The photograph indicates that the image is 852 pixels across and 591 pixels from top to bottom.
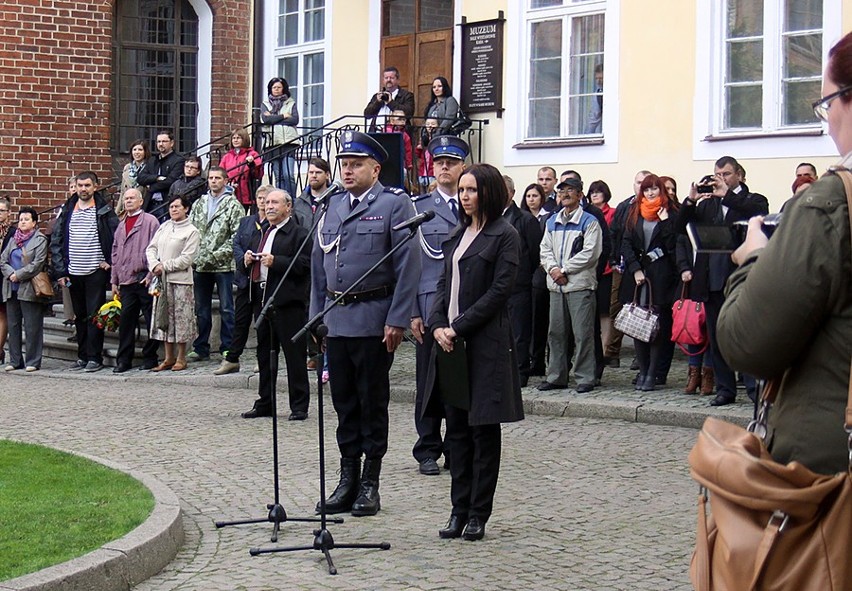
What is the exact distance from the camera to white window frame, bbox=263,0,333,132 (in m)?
21.0

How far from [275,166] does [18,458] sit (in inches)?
445

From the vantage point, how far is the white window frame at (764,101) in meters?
14.2

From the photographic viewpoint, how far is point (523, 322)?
13.7 m

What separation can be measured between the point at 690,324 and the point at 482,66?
6.96 meters

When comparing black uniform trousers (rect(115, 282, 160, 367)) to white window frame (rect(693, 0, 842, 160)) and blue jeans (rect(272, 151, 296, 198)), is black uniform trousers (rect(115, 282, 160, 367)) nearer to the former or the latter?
blue jeans (rect(272, 151, 296, 198))

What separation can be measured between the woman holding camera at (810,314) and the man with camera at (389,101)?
15.7 meters

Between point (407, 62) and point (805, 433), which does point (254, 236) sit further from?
point (805, 433)

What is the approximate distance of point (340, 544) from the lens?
22.9 feet

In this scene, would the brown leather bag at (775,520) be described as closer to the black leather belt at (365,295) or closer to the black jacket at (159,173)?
the black leather belt at (365,295)

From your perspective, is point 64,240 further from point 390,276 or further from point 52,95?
point 390,276

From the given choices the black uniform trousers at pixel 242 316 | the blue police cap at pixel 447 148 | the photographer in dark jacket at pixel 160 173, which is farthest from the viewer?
the photographer in dark jacket at pixel 160 173

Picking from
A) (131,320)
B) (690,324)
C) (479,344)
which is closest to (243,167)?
(131,320)

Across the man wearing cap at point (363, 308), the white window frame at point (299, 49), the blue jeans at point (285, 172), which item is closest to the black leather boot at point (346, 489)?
the man wearing cap at point (363, 308)

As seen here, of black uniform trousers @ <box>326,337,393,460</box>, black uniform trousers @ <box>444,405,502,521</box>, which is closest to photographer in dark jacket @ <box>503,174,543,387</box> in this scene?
black uniform trousers @ <box>326,337,393,460</box>
